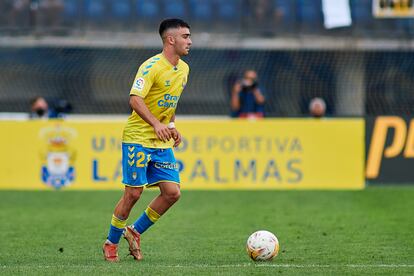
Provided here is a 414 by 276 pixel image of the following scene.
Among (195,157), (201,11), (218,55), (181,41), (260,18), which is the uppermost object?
(181,41)

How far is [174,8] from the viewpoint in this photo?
21.8 metres

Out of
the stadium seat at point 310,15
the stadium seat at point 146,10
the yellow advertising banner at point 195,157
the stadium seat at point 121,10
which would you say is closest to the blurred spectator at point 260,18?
the stadium seat at point 310,15

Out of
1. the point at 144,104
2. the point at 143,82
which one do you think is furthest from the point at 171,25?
the point at 144,104

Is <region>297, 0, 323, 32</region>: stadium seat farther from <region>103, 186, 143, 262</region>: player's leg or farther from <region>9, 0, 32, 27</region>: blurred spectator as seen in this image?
<region>103, 186, 143, 262</region>: player's leg

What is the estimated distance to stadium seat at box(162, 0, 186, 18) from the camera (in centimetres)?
2173

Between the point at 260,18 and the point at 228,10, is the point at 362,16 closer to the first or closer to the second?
the point at 260,18

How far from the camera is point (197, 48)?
2180 cm

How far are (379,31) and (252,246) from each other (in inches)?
567

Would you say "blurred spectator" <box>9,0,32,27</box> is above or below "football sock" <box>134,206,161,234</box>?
below

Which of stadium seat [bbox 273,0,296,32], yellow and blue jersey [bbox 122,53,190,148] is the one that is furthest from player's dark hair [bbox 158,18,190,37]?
stadium seat [bbox 273,0,296,32]

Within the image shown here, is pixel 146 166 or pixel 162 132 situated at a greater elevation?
pixel 162 132

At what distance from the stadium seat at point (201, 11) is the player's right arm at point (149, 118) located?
13.9m

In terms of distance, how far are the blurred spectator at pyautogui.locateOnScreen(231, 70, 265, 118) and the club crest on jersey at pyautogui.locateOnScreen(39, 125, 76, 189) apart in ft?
12.0

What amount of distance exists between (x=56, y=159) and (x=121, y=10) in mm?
5980
